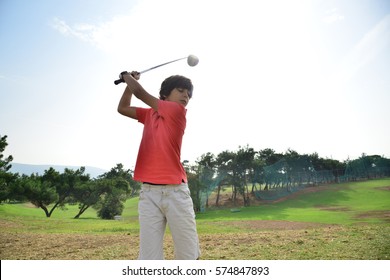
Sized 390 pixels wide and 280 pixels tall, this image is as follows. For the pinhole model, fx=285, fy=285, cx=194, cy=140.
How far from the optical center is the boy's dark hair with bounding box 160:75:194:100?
3.22 meters

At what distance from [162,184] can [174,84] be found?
45.4 inches

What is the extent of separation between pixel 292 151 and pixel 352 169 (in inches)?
453

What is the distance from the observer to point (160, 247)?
2.81 meters

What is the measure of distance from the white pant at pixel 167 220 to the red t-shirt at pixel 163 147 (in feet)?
0.39

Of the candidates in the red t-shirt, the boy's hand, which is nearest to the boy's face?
the red t-shirt

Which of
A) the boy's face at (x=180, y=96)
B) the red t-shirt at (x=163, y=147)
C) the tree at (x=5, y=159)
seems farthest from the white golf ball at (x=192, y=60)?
the tree at (x=5, y=159)

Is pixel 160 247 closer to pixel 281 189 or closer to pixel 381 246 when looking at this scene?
pixel 381 246

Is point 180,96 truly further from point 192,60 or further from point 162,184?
point 192,60

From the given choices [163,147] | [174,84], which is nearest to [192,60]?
[174,84]

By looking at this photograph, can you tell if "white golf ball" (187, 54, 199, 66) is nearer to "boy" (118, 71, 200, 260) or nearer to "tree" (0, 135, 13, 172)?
"boy" (118, 71, 200, 260)

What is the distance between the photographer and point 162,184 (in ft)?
9.29

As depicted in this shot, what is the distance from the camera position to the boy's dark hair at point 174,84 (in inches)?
127

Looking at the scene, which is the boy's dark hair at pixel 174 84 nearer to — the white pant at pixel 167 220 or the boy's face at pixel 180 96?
the boy's face at pixel 180 96
